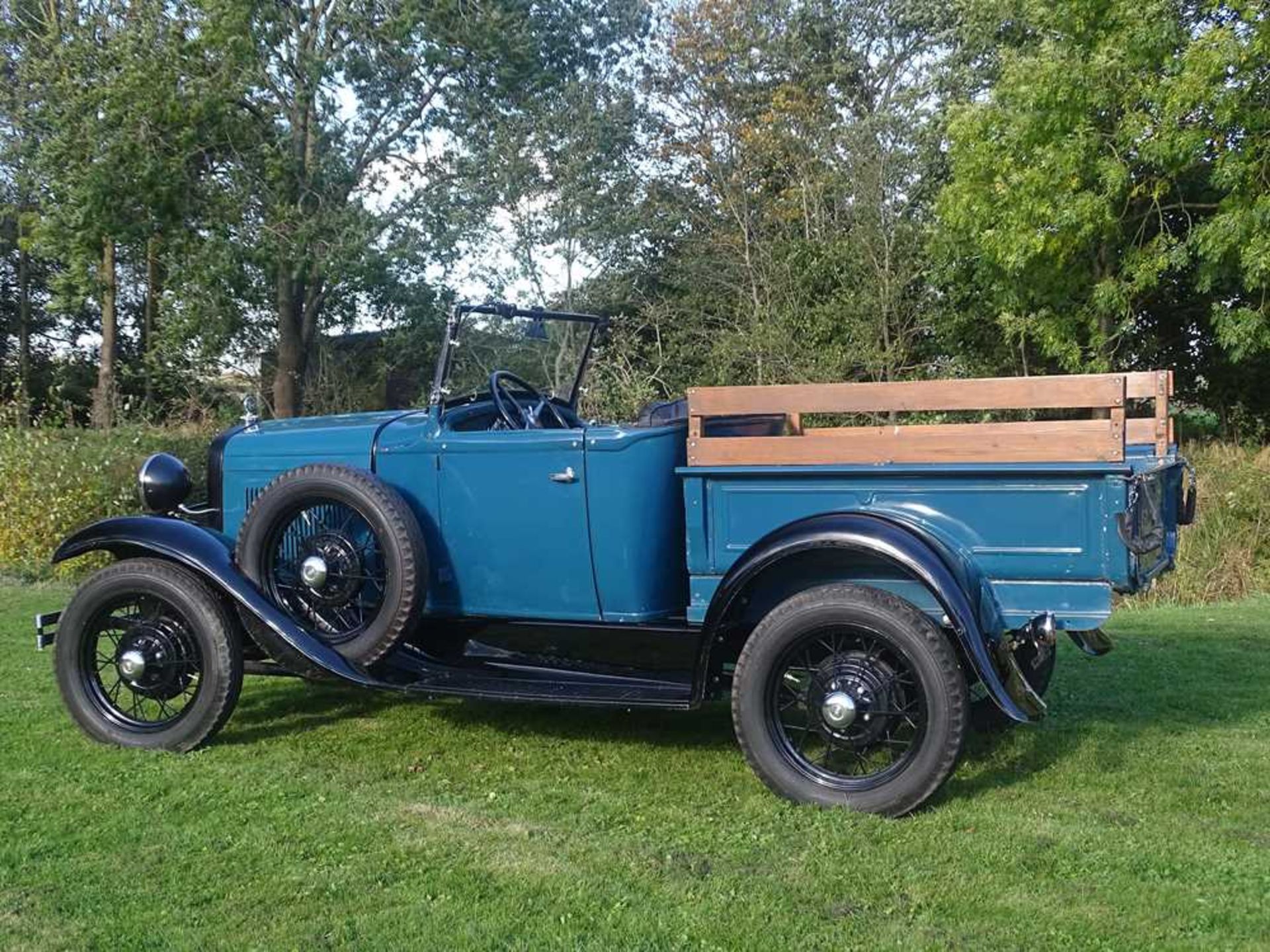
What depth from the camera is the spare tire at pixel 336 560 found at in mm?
4879

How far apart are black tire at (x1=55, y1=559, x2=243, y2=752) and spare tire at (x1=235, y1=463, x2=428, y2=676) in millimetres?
202

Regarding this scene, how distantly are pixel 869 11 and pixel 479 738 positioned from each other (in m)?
20.7

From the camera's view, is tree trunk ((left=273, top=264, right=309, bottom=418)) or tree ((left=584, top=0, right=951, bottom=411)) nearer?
tree ((left=584, top=0, right=951, bottom=411))

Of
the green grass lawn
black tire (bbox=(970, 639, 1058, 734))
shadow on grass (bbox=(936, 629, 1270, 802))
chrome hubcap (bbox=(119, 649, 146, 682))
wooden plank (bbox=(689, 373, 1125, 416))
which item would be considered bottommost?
shadow on grass (bbox=(936, 629, 1270, 802))

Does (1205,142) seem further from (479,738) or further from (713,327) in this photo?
(479,738)

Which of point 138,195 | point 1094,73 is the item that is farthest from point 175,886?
point 138,195

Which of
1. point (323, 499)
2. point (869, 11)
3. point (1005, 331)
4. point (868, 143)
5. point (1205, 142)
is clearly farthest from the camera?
point (869, 11)

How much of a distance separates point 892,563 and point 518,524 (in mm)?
1577

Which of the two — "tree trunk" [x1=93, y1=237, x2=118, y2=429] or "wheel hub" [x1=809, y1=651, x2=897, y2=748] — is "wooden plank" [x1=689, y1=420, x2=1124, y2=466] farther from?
"tree trunk" [x1=93, y1=237, x2=118, y2=429]

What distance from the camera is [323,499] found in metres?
5.07

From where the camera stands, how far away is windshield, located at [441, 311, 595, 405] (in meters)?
5.57

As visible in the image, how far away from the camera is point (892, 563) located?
430 centimetres

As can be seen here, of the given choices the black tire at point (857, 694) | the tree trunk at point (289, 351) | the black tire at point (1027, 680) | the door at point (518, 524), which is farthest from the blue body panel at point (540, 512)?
the tree trunk at point (289, 351)

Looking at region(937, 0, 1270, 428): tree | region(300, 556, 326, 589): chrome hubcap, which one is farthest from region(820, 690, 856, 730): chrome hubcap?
region(937, 0, 1270, 428): tree
